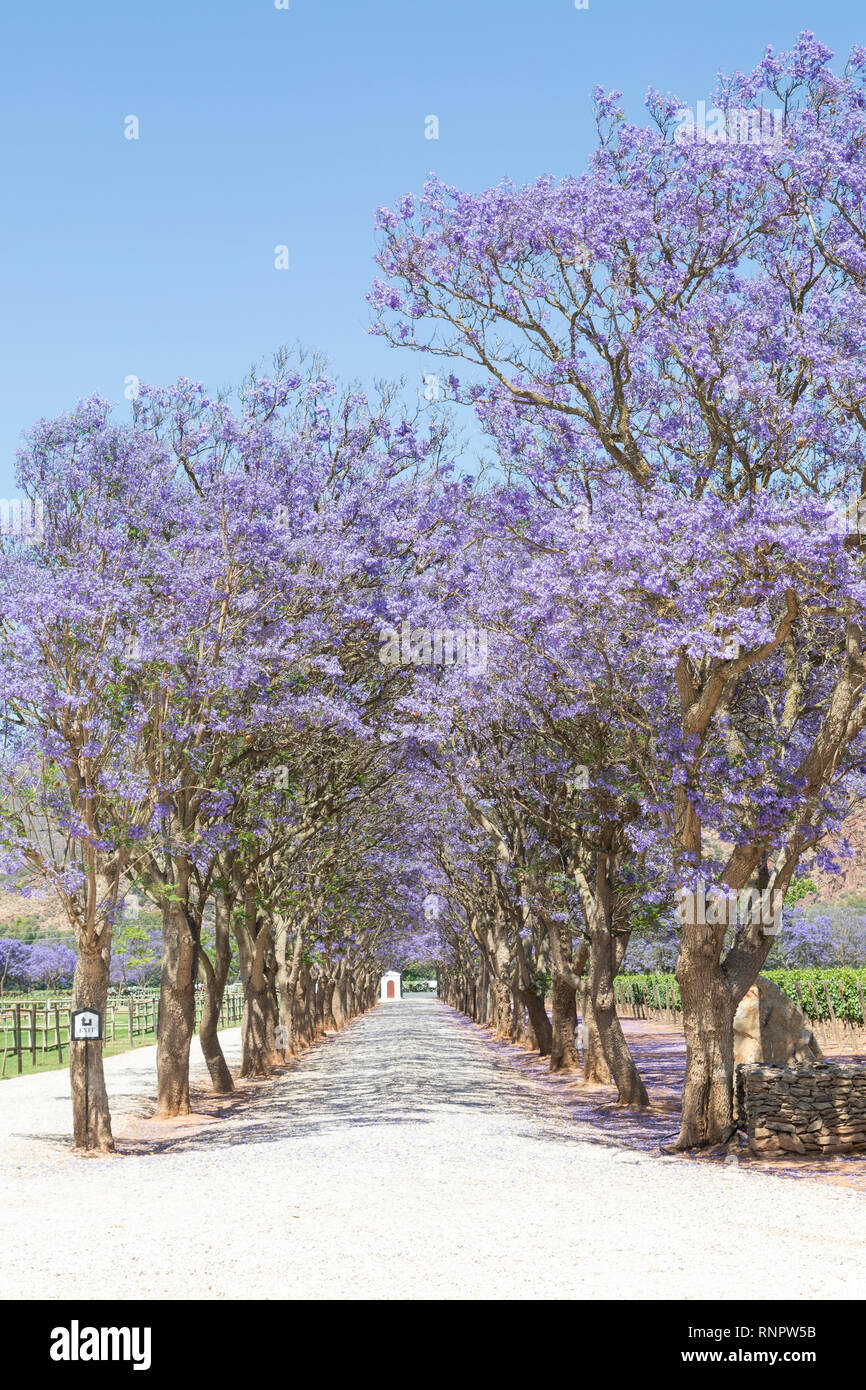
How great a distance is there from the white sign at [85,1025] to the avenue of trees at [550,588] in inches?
13.2

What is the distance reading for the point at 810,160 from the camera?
38.8 feet

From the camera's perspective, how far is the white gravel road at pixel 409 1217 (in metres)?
6.92

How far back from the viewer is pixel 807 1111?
530 inches

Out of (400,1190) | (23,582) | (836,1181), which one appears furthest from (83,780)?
(836,1181)

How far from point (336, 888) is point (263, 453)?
48.8ft

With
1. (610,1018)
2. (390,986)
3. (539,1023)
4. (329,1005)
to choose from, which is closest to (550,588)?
(610,1018)

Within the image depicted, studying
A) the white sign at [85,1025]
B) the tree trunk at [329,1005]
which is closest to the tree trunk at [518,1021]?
the tree trunk at [329,1005]

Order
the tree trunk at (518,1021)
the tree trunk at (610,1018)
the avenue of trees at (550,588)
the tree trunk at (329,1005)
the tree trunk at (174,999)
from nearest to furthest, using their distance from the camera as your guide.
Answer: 1. the avenue of trees at (550,588)
2. the tree trunk at (174,999)
3. the tree trunk at (610,1018)
4. the tree trunk at (518,1021)
5. the tree trunk at (329,1005)

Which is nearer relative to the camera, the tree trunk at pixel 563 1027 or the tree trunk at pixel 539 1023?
the tree trunk at pixel 563 1027

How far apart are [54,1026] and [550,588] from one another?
34248 mm

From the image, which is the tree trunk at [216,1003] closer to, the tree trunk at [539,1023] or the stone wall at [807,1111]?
the tree trunk at [539,1023]

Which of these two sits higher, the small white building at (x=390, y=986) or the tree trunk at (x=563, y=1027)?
the tree trunk at (x=563, y=1027)

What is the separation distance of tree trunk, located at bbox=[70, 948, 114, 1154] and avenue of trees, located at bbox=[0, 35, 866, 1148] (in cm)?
5

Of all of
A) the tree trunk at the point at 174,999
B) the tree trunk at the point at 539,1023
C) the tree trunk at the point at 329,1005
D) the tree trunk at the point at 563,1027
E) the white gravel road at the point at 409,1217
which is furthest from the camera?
the tree trunk at the point at 329,1005
